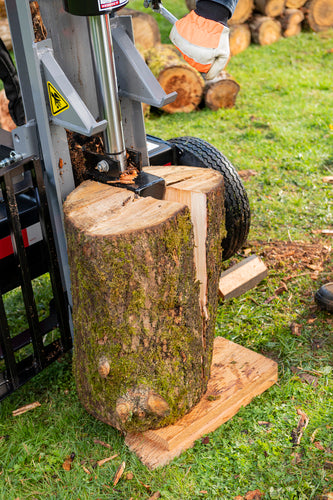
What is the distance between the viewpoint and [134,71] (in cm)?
250

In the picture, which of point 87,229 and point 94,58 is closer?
point 87,229

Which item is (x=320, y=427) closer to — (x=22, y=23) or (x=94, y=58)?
(x=94, y=58)

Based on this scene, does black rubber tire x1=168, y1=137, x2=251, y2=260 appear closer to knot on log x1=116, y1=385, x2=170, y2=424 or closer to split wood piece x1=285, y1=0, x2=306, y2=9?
knot on log x1=116, y1=385, x2=170, y2=424

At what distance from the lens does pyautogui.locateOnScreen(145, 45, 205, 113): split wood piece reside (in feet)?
21.1

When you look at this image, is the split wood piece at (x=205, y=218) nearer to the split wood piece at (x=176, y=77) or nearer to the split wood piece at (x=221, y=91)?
the split wood piece at (x=176, y=77)

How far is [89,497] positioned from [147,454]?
1.01ft

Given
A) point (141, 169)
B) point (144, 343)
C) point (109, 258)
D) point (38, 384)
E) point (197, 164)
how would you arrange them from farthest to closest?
1. point (197, 164)
2. point (38, 384)
3. point (141, 169)
4. point (144, 343)
5. point (109, 258)

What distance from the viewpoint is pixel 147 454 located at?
252 cm

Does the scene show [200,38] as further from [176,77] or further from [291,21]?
[291,21]

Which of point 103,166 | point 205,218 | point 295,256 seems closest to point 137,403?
point 205,218

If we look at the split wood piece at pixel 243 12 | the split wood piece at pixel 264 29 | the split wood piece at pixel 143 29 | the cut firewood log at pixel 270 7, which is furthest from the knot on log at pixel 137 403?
the cut firewood log at pixel 270 7

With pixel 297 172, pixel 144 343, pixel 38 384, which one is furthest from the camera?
pixel 297 172

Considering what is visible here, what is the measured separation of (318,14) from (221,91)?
3828 mm

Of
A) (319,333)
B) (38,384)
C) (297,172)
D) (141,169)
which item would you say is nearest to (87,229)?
(141,169)
